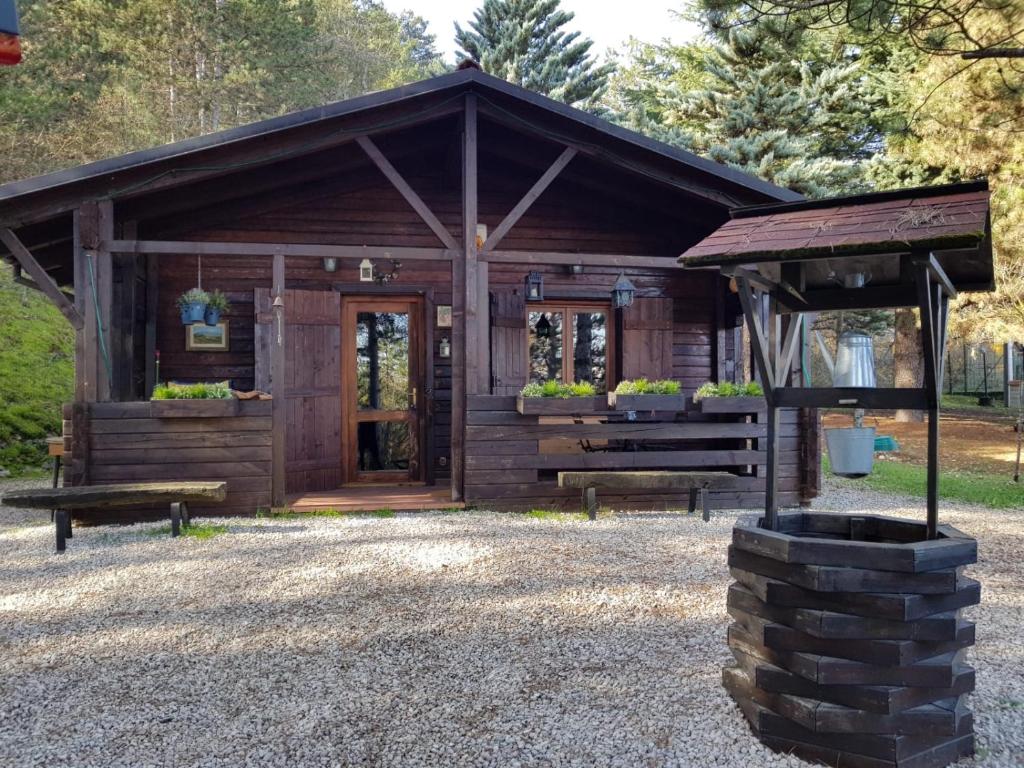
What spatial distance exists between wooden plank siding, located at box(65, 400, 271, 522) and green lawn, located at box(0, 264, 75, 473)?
17.7 feet

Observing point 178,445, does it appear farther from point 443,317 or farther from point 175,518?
point 443,317

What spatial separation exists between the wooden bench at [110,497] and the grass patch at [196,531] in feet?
0.23

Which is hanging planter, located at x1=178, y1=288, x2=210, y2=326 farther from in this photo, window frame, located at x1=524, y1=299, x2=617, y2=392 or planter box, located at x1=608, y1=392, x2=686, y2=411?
planter box, located at x1=608, y1=392, x2=686, y2=411

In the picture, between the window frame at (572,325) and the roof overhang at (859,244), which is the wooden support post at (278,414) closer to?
the window frame at (572,325)

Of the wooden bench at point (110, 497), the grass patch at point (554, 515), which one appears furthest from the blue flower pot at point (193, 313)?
the grass patch at point (554, 515)

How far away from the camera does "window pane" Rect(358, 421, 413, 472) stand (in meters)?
8.44

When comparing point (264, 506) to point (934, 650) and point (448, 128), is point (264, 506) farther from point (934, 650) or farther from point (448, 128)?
point (934, 650)

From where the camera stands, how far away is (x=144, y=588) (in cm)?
447

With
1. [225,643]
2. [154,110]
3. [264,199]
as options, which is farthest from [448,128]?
[154,110]

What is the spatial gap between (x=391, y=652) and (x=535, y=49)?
17.6 m

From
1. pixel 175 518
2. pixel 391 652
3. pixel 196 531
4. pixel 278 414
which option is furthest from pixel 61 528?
pixel 391 652

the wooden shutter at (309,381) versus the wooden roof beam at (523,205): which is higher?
the wooden roof beam at (523,205)

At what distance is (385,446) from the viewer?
8531mm

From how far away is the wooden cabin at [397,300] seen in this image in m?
6.43
